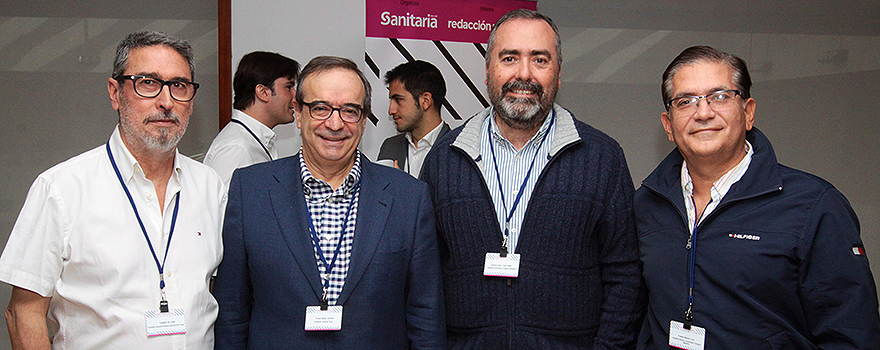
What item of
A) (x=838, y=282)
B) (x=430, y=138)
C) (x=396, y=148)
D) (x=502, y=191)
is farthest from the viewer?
(x=396, y=148)

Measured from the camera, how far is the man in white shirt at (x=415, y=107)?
13.4 ft

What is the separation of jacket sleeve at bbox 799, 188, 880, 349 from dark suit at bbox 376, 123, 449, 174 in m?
2.75

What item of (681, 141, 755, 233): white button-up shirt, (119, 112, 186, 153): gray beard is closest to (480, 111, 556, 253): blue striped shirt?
(681, 141, 755, 233): white button-up shirt

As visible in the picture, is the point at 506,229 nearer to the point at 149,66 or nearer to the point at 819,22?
the point at 149,66

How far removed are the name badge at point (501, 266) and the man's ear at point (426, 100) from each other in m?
2.18

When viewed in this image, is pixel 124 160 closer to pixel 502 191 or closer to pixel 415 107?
pixel 502 191

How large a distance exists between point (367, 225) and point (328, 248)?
6.0 inches

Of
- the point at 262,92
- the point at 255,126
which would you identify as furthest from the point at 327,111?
the point at 262,92

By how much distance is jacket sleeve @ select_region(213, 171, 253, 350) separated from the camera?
6.18ft

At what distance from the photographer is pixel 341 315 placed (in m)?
1.83

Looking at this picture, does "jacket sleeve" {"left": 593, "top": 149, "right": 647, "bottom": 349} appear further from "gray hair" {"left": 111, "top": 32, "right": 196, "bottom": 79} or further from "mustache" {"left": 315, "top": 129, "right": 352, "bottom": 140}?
"gray hair" {"left": 111, "top": 32, "right": 196, "bottom": 79}

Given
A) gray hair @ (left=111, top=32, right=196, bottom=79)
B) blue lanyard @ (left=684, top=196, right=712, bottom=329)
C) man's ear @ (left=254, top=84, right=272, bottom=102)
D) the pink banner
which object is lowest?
blue lanyard @ (left=684, top=196, right=712, bottom=329)

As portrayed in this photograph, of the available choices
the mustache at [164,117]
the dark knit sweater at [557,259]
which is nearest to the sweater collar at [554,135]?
the dark knit sweater at [557,259]

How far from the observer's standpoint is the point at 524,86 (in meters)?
2.14
